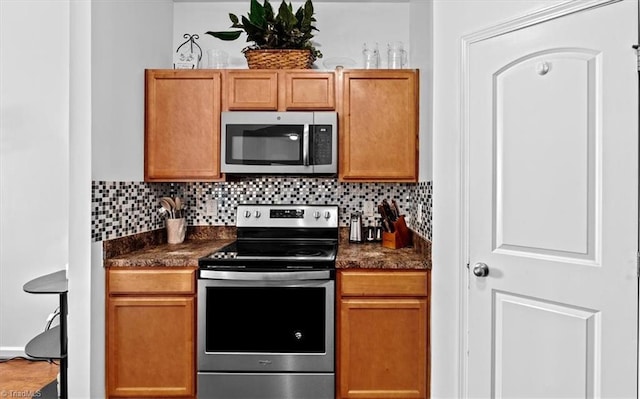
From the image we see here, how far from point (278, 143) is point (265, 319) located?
3.30 ft

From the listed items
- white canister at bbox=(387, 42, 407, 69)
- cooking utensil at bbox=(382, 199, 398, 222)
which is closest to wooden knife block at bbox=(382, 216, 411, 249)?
cooking utensil at bbox=(382, 199, 398, 222)

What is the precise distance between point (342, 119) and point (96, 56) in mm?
1329

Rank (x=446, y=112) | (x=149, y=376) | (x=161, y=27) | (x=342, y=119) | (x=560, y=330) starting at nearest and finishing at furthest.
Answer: (x=560, y=330)
(x=446, y=112)
(x=149, y=376)
(x=342, y=119)
(x=161, y=27)

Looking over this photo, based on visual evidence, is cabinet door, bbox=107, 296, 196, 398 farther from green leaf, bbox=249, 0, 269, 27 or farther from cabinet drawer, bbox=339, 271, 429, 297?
green leaf, bbox=249, 0, 269, 27

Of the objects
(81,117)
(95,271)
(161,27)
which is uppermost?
(161,27)

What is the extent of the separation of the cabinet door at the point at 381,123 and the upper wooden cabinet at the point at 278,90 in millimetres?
126

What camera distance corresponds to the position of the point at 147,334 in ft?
6.90

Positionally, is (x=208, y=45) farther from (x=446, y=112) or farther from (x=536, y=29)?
(x=536, y=29)

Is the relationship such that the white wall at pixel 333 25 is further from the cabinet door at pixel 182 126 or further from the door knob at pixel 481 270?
the door knob at pixel 481 270

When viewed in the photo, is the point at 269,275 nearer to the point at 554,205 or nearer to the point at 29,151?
the point at 554,205

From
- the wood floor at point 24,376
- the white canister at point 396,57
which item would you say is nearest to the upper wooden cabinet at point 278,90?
the white canister at point 396,57

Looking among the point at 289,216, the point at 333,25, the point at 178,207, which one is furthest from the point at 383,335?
the point at 333,25

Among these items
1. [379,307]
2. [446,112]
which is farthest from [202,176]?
[446,112]

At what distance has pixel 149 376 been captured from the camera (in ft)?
6.91
